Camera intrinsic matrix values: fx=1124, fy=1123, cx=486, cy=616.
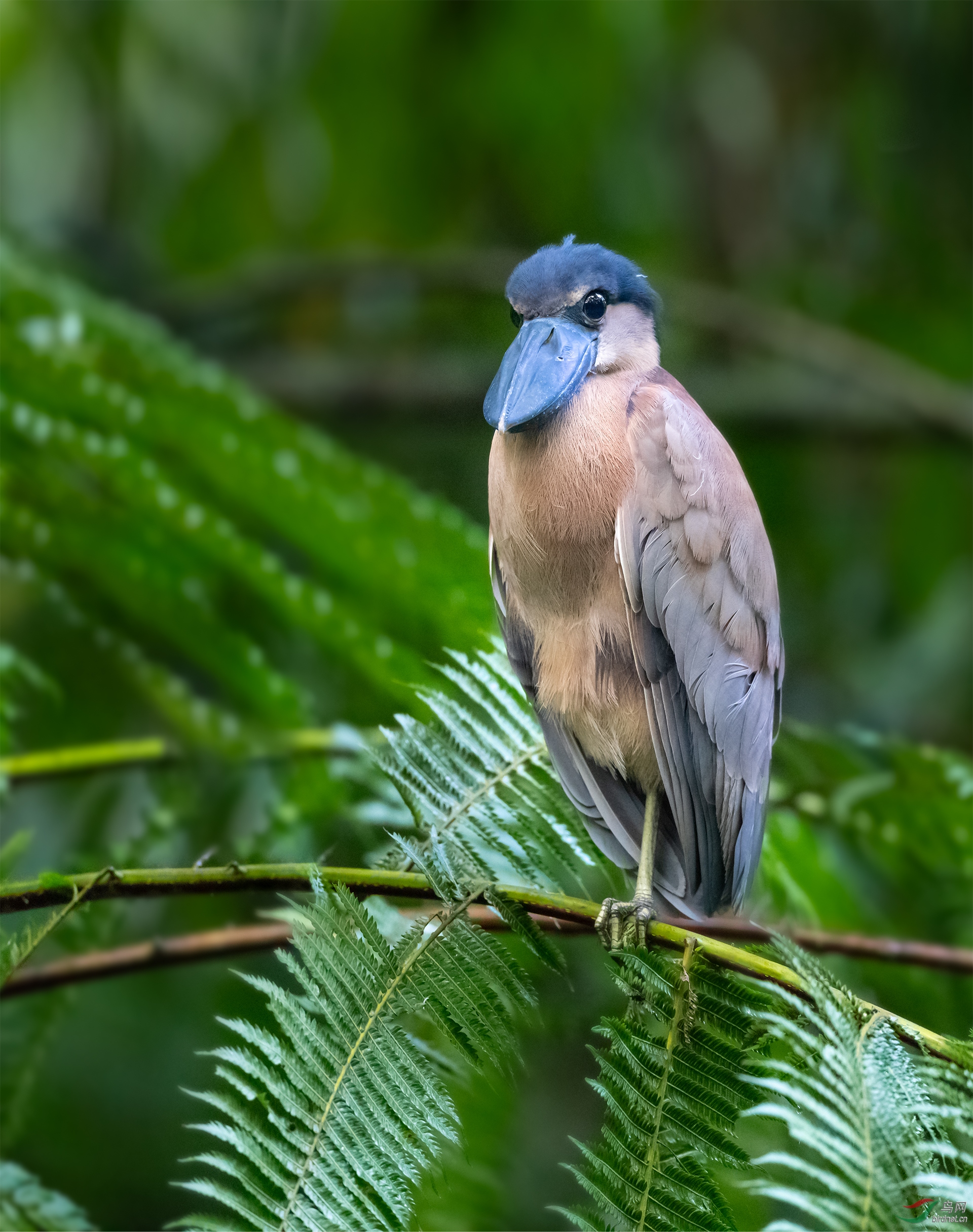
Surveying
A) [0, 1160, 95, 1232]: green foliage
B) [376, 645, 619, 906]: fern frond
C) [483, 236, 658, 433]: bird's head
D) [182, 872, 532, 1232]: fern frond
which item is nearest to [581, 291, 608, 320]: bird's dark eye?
[483, 236, 658, 433]: bird's head

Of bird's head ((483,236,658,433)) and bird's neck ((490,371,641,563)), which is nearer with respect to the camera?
bird's head ((483,236,658,433))

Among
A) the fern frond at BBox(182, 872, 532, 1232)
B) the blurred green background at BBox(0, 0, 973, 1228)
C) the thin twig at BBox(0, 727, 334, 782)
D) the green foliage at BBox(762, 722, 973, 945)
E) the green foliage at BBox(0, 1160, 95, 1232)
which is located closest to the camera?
the fern frond at BBox(182, 872, 532, 1232)

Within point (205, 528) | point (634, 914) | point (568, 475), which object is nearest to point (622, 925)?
point (634, 914)

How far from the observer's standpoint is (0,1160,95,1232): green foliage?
98cm

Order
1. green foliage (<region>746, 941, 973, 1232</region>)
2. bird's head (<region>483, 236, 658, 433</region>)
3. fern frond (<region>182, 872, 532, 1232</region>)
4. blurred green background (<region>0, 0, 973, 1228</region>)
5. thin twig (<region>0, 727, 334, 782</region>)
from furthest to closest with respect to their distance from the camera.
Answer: blurred green background (<region>0, 0, 973, 1228</region>) < thin twig (<region>0, 727, 334, 782</region>) < bird's head (<region>483, 236, 658, 433</region>) < fern frond (<region>182, 872, 532, 1232</region>) < green foliage (<region>746, 941, 973, 1232</region>)

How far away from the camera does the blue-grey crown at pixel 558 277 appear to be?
96cm

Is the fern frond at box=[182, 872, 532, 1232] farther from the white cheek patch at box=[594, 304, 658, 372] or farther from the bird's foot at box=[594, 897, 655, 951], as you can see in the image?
the white cheek patch at box=[594, 304, 658, 372]

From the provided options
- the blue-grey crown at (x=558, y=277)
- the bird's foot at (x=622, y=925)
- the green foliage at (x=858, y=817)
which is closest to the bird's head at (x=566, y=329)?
the blue-grey crown at (x=558, y=277)

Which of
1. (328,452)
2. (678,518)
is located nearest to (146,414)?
(328,452)

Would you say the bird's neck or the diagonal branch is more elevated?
the bird's neck

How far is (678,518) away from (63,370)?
110 cm

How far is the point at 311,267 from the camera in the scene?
2.71 meters

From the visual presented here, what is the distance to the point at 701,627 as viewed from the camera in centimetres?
112

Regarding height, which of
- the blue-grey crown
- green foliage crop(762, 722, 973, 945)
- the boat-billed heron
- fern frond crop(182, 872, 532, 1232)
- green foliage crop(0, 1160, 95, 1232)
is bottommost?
green foliage crop(0, 1160, 95, 1232)
